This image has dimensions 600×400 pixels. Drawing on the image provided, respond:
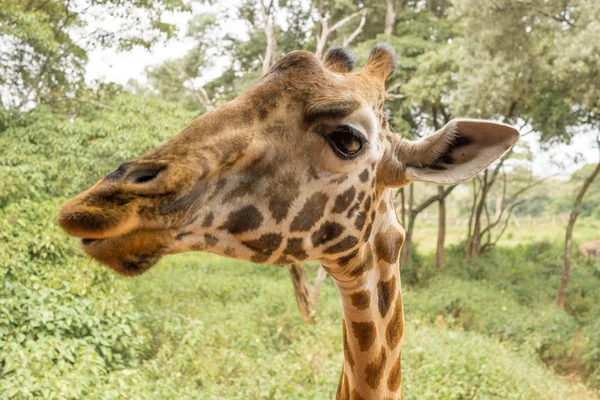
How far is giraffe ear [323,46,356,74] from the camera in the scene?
215 cm

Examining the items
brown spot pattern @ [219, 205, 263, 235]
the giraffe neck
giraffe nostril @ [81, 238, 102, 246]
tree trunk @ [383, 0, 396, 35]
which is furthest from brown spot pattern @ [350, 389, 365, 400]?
tree trunk @ [383, 0, 396, 35]

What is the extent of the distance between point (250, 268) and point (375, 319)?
1206 centimetres

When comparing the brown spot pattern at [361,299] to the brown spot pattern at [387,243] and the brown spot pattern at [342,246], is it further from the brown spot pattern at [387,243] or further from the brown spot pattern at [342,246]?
the brown spot pattern at [342,246]

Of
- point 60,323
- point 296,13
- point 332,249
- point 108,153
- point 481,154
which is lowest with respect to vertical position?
point 60,323

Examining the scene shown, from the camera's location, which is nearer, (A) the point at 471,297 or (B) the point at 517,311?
(B) the point at 517,311

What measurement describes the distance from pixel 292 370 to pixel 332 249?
4821 mm

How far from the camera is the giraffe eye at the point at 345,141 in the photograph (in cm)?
166

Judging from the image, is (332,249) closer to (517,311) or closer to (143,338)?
(143,338)

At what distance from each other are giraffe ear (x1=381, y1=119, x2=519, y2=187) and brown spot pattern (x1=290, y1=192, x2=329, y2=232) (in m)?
0.30

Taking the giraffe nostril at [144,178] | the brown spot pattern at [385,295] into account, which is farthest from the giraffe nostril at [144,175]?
the brown spot pattern at [385,295]

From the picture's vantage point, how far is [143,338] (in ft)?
20.4

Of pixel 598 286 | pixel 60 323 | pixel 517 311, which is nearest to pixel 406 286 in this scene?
pixel 517 311

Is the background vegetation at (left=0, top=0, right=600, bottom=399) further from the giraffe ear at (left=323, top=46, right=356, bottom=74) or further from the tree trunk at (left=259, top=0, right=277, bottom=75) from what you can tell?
the giraffe ear at (left=323, top=46, right=356, bottom=74)

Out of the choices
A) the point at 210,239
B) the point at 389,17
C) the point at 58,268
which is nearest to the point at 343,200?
the point at 210,239
